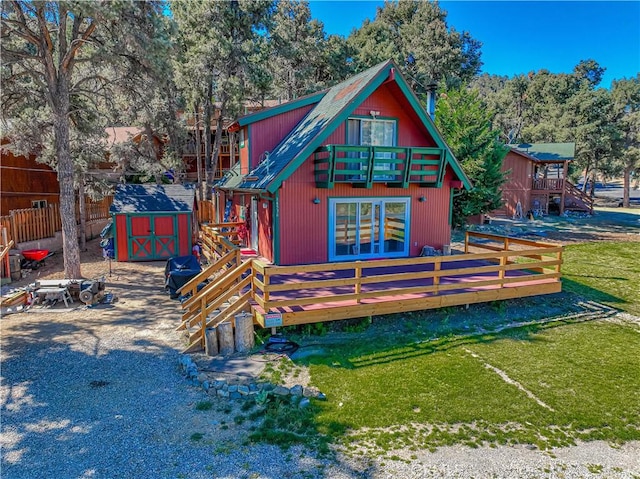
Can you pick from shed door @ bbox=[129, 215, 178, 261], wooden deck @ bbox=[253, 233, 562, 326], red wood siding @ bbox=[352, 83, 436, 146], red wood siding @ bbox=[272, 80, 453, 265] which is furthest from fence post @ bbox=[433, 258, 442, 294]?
shed door @ bbox=[129, 215, 178, 261]

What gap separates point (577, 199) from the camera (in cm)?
3347

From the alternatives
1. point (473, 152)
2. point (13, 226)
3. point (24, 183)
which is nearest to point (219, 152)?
point (24, 183)

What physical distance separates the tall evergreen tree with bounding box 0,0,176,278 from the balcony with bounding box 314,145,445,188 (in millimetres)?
5786

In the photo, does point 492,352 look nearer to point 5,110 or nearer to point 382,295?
point 382,295

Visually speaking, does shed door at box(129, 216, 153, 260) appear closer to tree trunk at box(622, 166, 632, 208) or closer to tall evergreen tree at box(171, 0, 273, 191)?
tall evergreen tree at box(171, 0, 273, 191)

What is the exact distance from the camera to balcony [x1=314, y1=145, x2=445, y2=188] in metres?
11.0

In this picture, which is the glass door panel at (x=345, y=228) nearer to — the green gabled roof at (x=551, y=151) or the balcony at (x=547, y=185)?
the green gabled roof at (x=551, y=151)

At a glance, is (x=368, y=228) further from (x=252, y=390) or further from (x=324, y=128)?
(x=252, y=390)

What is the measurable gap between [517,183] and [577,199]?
20.7 feet

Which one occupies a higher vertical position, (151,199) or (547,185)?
(547,185)

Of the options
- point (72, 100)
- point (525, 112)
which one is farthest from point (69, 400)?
point (525, 112)

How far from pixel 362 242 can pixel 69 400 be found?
854 cm

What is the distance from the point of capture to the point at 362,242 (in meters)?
12.6

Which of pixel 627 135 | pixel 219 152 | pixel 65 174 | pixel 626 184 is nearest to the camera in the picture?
pixel 65 174
